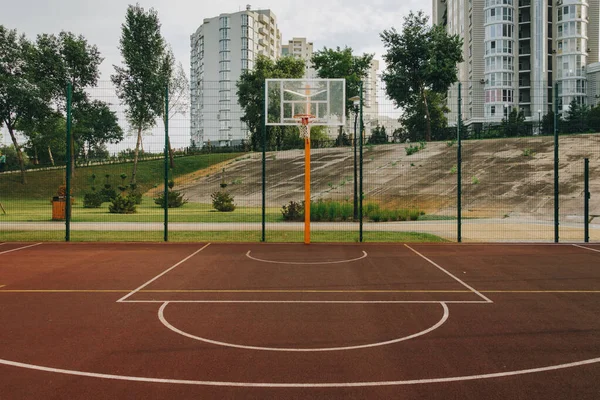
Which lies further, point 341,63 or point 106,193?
point 341,63

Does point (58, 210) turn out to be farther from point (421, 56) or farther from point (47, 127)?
point (421, 56)

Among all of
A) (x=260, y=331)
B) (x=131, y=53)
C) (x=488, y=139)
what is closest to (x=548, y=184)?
(x=488, y=139)

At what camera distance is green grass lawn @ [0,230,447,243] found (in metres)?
13.9

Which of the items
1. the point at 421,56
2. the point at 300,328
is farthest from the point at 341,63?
the point at 300,328

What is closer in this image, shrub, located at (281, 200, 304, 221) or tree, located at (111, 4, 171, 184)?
shrub, located at (281, 200, 304, 221)

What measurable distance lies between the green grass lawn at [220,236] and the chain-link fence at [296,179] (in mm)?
58

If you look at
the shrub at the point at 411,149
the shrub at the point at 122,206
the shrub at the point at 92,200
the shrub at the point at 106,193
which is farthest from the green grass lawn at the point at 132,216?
the shrub at the point at 411,149

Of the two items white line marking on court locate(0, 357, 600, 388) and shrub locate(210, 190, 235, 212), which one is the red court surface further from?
shrub locate(210, 190, 235, 212)

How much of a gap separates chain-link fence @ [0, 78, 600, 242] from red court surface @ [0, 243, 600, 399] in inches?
178

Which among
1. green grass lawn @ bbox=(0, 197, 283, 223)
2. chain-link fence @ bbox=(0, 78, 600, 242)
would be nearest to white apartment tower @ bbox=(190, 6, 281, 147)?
chain-link fence @ bbox=(0, 78, 600, 242)

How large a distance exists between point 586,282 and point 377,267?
3.40 m

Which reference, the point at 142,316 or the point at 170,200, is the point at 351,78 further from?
the point at 142,316

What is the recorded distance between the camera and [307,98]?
1414 cm

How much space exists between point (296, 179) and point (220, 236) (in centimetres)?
1862
